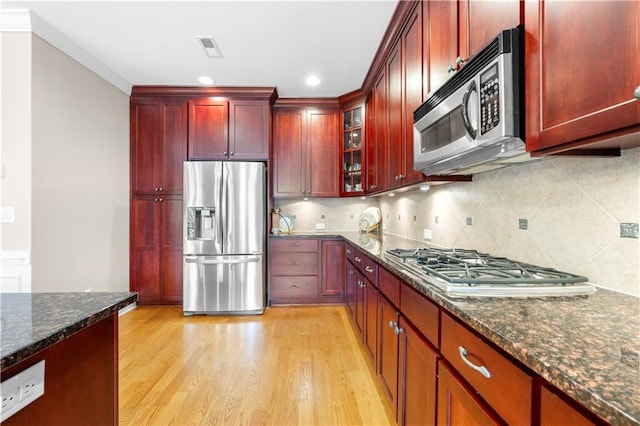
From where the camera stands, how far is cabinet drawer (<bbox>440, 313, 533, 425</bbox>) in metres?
0.63

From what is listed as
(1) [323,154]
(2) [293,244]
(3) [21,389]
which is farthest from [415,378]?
(1) [323,154]

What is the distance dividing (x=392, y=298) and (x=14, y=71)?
10.7 ft

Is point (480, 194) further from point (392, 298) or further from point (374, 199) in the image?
point (374, 199)

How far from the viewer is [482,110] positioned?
1.11m

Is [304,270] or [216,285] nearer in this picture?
[216,285]

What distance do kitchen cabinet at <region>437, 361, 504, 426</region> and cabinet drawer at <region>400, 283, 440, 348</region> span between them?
109 mm

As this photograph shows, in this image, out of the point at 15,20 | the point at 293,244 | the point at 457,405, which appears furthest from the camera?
the point at 293,244

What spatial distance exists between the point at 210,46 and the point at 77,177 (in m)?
1.73

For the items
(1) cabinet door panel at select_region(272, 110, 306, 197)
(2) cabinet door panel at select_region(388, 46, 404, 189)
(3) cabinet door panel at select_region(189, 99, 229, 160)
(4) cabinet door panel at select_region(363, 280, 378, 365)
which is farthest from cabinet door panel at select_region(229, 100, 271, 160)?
(4) cabinet door panel at select_region(363, 280, 378, 365)

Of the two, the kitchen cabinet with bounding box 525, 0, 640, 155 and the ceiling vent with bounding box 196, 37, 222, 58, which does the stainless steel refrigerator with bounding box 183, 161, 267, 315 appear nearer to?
the ceiling vent with bounding box 196, 37, 222, 58

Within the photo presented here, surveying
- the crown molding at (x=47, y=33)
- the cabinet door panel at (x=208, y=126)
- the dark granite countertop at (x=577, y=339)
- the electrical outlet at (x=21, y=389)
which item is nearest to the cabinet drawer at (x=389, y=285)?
the dark granite countertop at (x=577, y=339)

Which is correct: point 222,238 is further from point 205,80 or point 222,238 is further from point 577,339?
point 577,339

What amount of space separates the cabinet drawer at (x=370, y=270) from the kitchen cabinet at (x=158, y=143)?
2545 mm

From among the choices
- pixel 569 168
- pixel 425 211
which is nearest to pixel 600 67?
pixel 569 168
